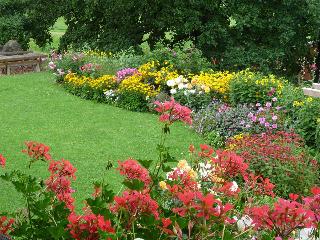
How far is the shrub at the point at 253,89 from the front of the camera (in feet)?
32.0

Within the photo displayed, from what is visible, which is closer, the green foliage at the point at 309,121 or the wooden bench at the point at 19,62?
the green foliage at the point at 309,121

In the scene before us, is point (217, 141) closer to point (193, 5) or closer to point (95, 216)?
point (95, 216)

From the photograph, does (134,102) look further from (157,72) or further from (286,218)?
(286,218)

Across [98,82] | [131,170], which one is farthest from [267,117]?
[131,170]

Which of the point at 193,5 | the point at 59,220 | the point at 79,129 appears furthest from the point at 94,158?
the point at 193,5

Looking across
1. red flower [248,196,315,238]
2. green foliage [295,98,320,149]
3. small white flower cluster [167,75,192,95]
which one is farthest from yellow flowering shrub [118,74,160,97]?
red flower [248,196,315,238]

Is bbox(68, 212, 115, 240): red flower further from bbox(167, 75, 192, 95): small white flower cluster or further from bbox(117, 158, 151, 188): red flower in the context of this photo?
bbox(167, 75, 192, 95): small white flower cluster

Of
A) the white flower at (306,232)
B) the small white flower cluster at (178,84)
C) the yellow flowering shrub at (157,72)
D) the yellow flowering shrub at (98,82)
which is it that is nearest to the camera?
the white flower at (306,232)

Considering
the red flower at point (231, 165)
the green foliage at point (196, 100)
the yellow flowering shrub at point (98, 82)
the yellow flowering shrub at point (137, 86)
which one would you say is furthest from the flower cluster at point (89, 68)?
the red flower at point (231, 165)

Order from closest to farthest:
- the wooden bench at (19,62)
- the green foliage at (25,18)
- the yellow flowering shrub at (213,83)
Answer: the yellow flowering shrub at (213,83)
the wooden bench at (19,62)
the green foliage at (25,18)

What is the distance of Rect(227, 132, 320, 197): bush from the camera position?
657 cm

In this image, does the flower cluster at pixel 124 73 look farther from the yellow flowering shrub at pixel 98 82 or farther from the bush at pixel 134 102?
the bush at pixel 134 102

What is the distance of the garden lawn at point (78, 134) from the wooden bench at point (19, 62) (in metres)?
3.81

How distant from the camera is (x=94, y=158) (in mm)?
7965
